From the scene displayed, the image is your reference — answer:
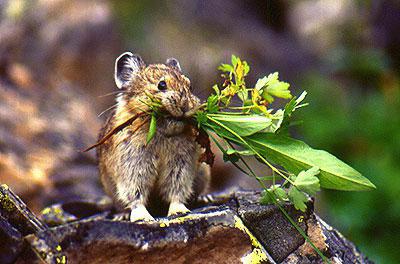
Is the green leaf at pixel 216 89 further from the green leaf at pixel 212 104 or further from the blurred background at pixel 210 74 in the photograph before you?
the blurred background at pixel 210 74

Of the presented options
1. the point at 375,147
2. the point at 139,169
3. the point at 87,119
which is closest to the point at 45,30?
the point at 87,119

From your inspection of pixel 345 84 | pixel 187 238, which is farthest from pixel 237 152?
pixel 345 84

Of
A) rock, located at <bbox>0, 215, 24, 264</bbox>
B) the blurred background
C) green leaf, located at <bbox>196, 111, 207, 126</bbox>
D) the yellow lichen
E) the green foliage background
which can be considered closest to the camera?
rock, located at <bbox>0, 215, 24, 264</bbox>

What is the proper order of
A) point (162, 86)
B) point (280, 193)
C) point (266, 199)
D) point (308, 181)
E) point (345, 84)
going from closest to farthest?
point (308, 181) < point (280, 193) < point (266, 199) < point (162, 86) < point (345, 84)

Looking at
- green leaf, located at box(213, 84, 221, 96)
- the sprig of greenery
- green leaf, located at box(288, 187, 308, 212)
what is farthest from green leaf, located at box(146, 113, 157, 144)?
green leaf, located at box(288, 187, 308, 212)

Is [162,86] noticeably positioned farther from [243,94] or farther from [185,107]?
[243,94]

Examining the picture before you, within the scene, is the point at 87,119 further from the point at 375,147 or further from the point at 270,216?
the point at 270,216

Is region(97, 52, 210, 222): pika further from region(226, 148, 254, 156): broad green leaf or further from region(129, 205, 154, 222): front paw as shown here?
region(226, 148, 254, 156): broad green leaf
